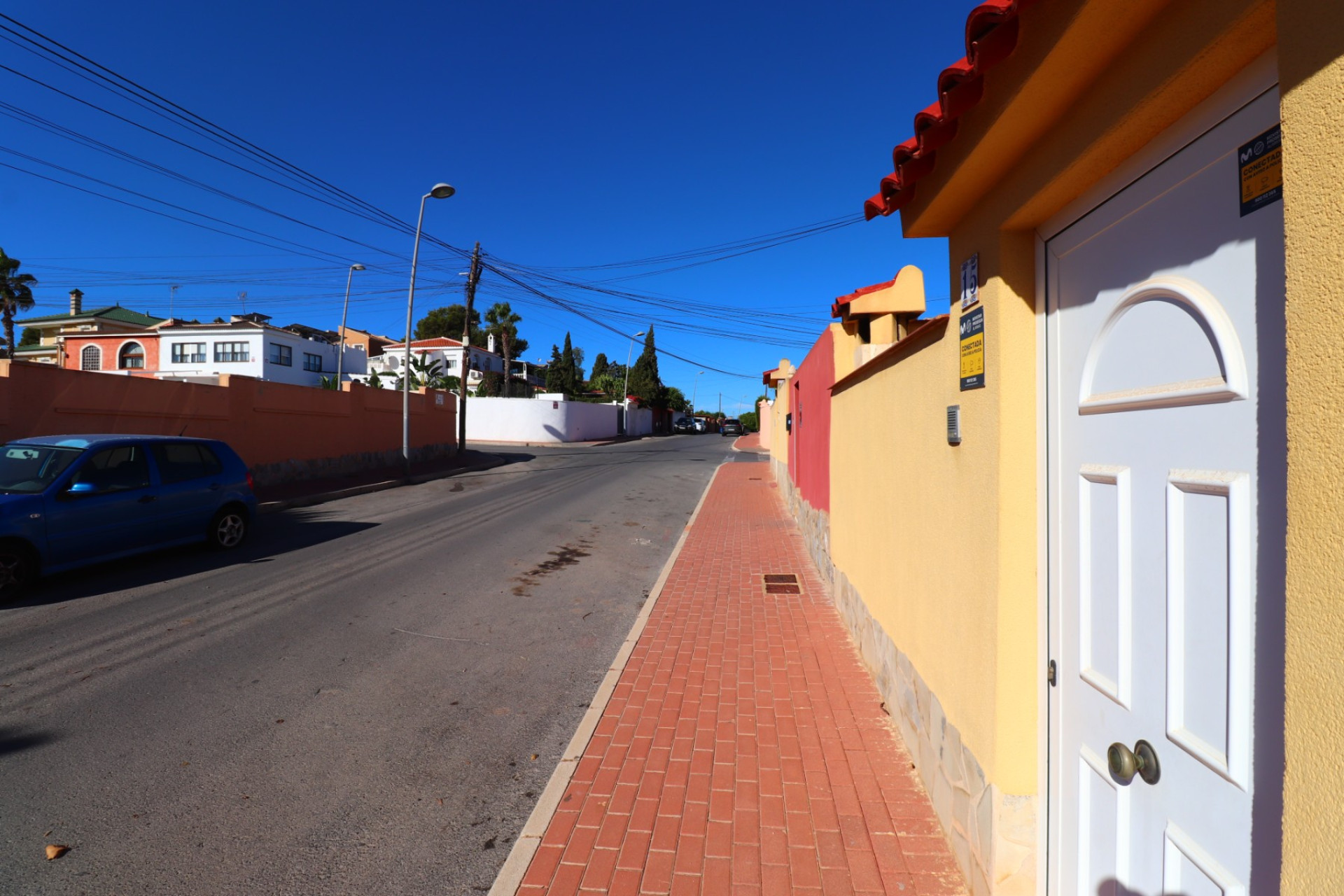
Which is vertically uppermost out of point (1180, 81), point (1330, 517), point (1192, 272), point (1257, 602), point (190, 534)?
point (1180, 81)

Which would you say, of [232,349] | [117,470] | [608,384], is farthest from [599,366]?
[117,470]

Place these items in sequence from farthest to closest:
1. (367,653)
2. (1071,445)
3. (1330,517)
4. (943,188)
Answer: (367,653)
(943,188)
(1071,445)
(1330,517)

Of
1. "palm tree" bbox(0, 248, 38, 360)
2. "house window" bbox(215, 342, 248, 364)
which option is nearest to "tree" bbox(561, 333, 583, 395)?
"house window" bbox(215, 342, 248, 364)

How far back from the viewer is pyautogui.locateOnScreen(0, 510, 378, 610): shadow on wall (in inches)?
268

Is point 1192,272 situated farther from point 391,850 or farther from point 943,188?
point 391,850

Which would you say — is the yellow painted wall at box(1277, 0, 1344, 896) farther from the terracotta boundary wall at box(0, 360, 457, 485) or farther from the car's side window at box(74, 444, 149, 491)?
the terracotta boundary wall at box(0, 360, 457, 485)

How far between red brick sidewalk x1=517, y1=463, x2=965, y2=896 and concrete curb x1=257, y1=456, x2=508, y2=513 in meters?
9.88

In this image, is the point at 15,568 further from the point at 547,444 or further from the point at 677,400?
the point at 677,400

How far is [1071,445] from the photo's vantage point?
2.22 meters

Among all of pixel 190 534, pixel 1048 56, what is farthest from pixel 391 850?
pixel 190 534

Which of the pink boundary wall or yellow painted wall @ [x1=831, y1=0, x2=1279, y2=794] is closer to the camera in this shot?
yellow painted wall @ [x1=831, y1=0, x2=1279, y2=794]

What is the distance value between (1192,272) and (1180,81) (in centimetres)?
46

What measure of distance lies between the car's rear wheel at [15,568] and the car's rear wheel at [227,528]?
2.20m

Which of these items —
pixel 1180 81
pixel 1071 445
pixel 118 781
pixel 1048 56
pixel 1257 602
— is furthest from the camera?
pixel 118 781
